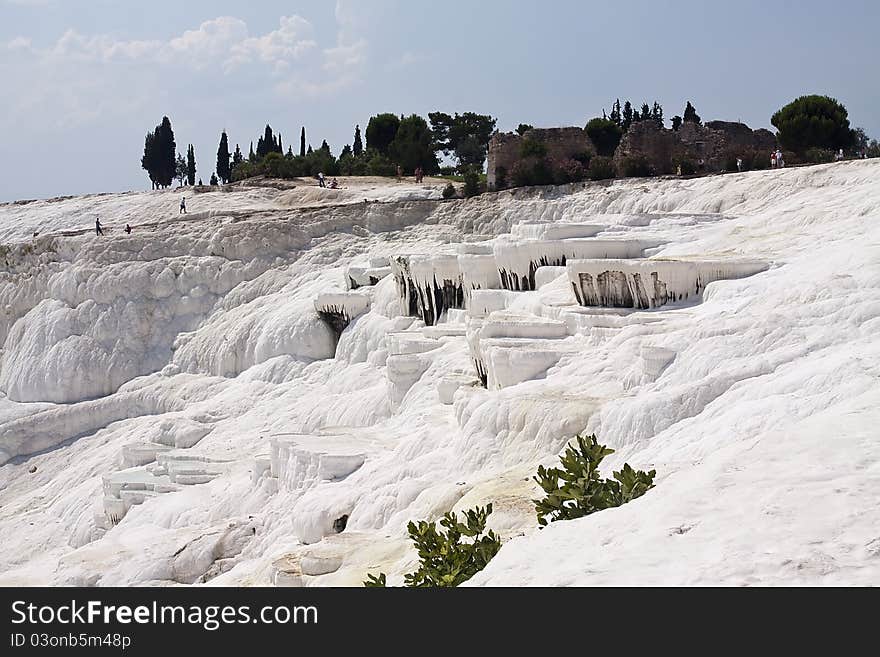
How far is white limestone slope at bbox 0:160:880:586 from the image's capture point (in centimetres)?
472

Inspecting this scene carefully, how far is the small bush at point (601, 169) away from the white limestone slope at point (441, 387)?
1.78 ft

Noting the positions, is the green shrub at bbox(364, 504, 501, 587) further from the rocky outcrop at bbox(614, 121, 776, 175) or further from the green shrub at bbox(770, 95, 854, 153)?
the green shrub at bbox(770, 95, 854, 153)

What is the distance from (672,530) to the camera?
439 centimetres

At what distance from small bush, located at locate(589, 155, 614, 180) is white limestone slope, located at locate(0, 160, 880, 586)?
1.78ft

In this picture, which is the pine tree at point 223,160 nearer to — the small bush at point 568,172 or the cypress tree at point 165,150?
the cypress tree at point 165,150

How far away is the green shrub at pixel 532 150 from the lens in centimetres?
2423

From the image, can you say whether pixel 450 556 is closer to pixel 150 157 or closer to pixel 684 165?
pixel 684 165

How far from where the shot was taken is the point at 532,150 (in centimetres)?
2428

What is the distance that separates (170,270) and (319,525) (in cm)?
1425

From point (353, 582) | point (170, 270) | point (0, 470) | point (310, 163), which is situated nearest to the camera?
point (353, 582)

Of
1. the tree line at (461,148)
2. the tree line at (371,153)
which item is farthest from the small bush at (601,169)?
the tree line at (371,153)
